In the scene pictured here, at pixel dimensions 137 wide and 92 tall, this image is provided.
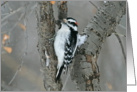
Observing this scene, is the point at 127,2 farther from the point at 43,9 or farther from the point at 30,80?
the point at 30,80

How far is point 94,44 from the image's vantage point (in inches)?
143

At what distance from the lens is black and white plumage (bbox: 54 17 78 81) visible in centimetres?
344

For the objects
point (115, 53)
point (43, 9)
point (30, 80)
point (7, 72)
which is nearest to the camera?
point (43, 9)

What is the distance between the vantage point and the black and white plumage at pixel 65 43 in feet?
11.3

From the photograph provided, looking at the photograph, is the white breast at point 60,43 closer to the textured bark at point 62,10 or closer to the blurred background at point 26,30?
the textured bark at point 62,10

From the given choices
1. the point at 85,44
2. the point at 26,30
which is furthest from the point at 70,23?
the point at 26,30

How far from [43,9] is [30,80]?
3110 mm

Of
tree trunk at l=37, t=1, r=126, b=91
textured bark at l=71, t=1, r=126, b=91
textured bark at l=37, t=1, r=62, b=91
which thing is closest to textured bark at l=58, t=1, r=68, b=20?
tree trunk at l=37, t=1, r=126, b=91

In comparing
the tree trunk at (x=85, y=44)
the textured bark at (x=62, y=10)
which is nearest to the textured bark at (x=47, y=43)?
the tree trunk at (x=85, y=44)

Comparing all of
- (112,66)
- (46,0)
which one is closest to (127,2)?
(46,0)

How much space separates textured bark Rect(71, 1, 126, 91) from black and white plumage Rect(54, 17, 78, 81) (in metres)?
0.10

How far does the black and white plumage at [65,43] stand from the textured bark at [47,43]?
0.05 meters

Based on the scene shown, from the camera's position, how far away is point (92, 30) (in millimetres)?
3658

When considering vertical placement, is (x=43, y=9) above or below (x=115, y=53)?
above
